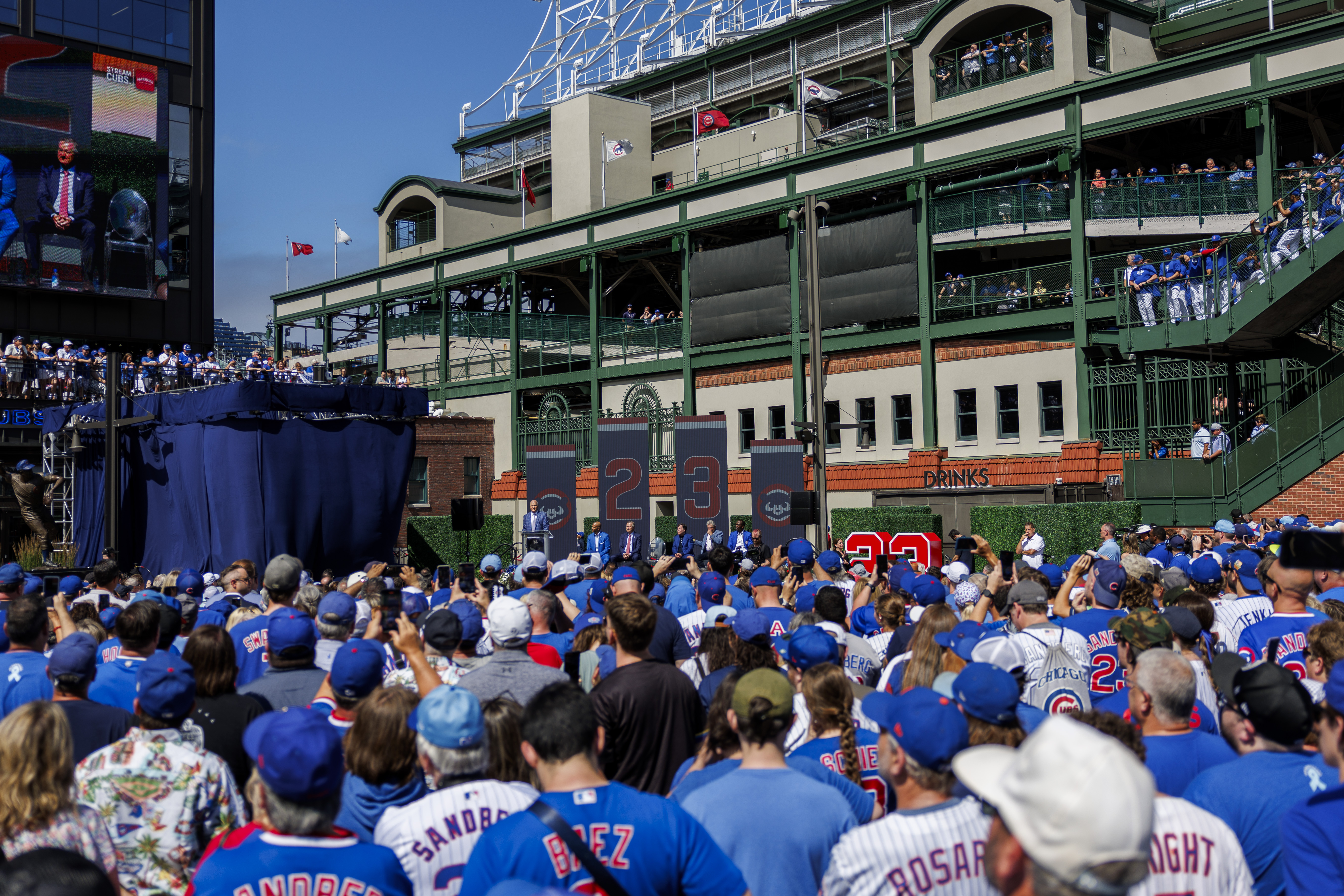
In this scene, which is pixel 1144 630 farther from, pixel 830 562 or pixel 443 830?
pixel 830 562

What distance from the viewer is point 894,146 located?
105ft

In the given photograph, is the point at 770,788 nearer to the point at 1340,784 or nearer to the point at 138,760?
the point at 1340,784

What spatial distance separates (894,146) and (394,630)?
28873mm

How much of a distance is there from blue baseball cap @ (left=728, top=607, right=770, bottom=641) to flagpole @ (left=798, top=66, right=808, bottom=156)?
29008mm

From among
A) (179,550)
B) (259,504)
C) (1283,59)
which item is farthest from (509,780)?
(1283,59)

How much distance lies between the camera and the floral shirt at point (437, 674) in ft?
19.0

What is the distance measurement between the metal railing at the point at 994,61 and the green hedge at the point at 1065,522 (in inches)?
499

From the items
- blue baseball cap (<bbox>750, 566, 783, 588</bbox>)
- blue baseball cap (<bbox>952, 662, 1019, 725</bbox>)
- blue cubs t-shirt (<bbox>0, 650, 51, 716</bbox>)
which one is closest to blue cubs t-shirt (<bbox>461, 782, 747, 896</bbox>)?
blue baseball cap (<bbox>952, 662, 1019, 725</bbox>)

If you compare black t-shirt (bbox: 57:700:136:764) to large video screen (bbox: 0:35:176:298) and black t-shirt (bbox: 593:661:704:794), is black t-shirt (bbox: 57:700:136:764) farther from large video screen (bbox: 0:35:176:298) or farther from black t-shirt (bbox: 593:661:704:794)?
large video screen (bbox: 0:35:176:298)

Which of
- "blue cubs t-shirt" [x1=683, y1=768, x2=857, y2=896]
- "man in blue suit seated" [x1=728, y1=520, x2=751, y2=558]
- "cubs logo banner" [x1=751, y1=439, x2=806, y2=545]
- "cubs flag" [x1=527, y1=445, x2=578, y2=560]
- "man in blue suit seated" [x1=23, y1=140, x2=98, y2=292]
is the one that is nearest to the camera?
"blue cubs t-shirt" [x1=683, y1=768, x2=857, y2=896]

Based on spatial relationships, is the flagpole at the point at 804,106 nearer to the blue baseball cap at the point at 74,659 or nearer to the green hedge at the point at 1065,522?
the green hedge at the point at 1065,522

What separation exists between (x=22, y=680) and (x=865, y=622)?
18.7 ft

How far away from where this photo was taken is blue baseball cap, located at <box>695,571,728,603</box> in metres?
8.88

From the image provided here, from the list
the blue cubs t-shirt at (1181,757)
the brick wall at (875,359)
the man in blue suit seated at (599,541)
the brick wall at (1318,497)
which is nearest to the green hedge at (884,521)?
the brick wall at (875,359)
